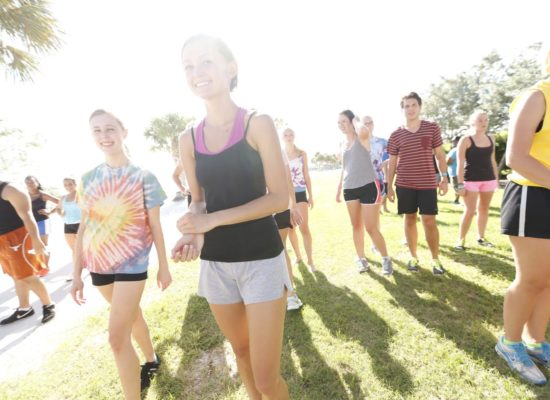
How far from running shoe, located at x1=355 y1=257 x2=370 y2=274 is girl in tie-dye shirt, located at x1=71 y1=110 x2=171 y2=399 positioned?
3339 millimetres

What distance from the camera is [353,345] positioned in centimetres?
301

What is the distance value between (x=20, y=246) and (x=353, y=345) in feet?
14.9

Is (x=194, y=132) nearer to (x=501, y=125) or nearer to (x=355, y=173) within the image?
(x=355, y=173)

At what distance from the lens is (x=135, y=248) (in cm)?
231

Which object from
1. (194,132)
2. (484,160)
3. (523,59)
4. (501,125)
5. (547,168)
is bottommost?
(501,125)

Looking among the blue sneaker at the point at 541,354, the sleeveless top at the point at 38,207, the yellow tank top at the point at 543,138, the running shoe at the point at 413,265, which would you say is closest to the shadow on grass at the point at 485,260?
the running shoe at the point at 413,265

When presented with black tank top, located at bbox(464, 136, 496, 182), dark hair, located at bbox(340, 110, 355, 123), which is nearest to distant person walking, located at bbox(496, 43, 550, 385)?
dark hair, located at bbox(340, 110, 355, 123)

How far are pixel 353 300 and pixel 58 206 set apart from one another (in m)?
5.91

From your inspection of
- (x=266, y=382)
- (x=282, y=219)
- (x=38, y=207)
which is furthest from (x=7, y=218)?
(x=266, y=382)

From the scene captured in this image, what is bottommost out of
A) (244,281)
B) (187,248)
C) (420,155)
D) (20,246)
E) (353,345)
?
(353,345)

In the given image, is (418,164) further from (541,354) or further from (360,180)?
(541,354)

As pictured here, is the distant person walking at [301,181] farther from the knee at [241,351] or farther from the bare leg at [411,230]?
the knee at [241,351]

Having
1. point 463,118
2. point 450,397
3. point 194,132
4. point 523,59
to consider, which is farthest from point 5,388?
point 463,118

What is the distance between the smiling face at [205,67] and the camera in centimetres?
156
